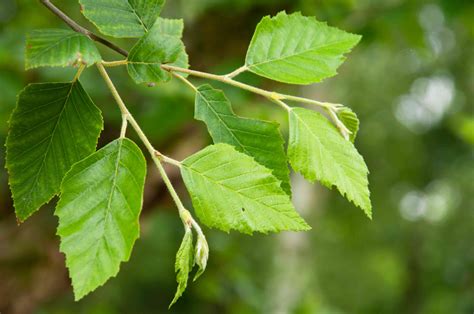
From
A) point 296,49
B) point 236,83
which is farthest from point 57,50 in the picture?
point 296,49

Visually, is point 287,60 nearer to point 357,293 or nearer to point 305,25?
point 305,25

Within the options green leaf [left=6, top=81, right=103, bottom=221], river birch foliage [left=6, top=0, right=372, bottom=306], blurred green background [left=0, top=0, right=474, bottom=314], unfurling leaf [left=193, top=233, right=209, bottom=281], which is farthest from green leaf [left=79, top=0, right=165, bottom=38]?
blurred green background [left=0, top=0, right=474, bottom=314]

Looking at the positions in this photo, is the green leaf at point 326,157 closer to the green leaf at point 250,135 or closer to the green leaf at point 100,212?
the green leaf at point 250,135

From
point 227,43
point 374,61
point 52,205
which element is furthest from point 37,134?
point 374,61

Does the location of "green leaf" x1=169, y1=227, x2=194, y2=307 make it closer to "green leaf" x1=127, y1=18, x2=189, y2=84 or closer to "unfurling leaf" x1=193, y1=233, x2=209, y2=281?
"unfurling leaf" x1=193, y1=233, x2=209, y2=281

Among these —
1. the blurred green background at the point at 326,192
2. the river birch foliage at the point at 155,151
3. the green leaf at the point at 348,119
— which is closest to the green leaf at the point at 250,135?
the river birch foliage at the point at 155,151
